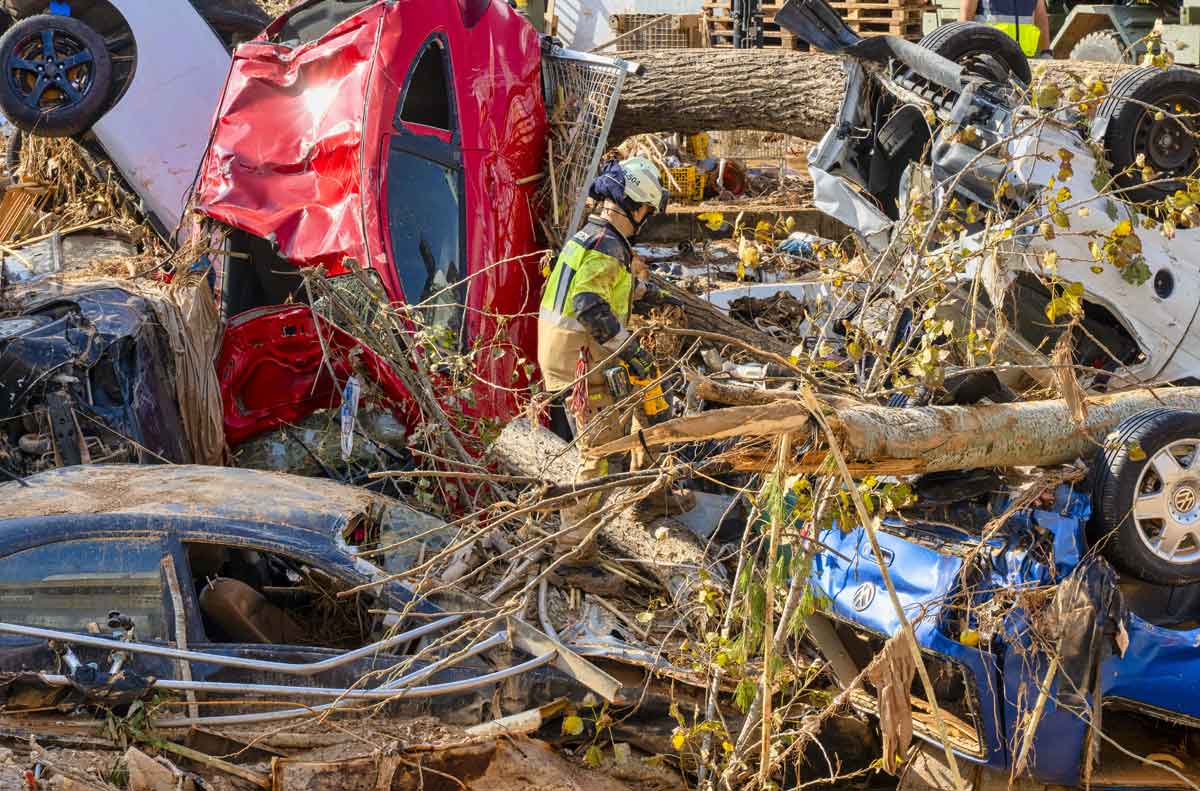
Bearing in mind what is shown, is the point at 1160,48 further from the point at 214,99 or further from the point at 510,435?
the point at 214,99

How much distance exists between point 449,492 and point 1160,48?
12.8 feet

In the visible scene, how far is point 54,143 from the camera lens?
1064 cm

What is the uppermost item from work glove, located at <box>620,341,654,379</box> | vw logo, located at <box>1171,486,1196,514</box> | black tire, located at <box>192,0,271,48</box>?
black tire, located at <box>192,0,271,48</box>

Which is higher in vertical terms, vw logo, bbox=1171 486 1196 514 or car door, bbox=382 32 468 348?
car door, bbox=382 32 468 348

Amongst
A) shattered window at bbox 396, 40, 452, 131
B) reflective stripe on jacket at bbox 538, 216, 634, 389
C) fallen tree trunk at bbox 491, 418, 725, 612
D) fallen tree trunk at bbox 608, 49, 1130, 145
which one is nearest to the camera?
fallen tree trunk at bbox 491, 418, 725, 612

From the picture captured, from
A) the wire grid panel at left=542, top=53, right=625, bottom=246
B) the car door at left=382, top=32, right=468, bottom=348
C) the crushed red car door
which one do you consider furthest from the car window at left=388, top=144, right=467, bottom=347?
the wire grid panel at left=542, top=53, right=625, bottom=246

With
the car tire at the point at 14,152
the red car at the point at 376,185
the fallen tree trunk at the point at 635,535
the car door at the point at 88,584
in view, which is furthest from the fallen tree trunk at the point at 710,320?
the car tire at the point at 14,152

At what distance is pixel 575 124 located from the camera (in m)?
9.35

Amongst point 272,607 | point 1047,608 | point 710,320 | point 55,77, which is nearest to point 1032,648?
point 1047,608

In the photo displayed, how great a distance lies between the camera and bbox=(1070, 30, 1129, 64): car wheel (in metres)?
14.3

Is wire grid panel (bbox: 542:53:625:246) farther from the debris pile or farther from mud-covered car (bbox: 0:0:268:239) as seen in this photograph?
mud-covered car (bbox: 0:0:268:239)

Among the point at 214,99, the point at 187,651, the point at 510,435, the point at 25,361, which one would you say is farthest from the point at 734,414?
the point at 214,99

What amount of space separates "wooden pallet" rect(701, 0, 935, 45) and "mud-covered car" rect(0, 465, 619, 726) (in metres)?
11.2

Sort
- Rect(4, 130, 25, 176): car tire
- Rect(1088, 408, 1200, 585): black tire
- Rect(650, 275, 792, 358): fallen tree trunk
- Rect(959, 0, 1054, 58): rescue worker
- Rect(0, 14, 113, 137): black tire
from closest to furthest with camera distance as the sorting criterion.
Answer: Rect(1088, 408, 1200, 585): black tire, Rect(650, 275, 792, 358): fallen tree trunk, Rect(0, 14, 113, 137): black tire, Rect(4, 130, 25, 176): car tire, Rect(959, 0, 1054, 58): rescue worker
